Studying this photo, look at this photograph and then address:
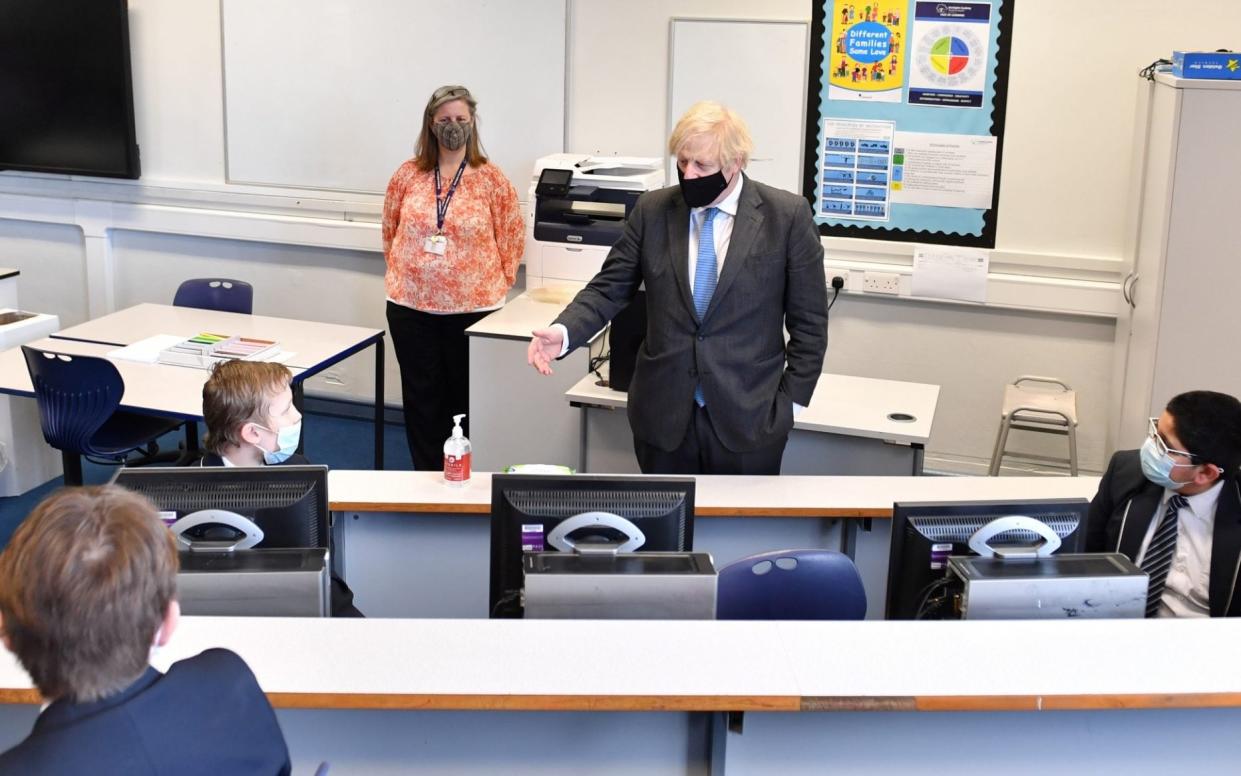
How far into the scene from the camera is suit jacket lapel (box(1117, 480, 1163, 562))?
2764mm

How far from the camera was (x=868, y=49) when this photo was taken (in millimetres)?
5293

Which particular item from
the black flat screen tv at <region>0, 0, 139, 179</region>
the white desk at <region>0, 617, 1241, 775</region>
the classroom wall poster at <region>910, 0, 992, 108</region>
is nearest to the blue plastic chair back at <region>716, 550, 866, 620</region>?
the white desk at <region>0, 617, 1241, 775</region>

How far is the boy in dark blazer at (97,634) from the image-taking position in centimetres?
145

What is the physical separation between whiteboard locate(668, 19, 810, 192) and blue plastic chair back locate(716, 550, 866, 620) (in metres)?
3.11

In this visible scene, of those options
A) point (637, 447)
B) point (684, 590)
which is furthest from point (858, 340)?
point (684, 590)

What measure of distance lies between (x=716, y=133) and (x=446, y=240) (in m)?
2.02

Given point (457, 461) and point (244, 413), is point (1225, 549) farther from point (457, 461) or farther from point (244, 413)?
point (244, 413)

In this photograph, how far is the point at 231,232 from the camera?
6.45 metres

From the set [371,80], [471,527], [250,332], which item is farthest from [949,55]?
[471,527]

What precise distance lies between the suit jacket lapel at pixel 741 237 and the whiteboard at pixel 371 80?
8.72ft

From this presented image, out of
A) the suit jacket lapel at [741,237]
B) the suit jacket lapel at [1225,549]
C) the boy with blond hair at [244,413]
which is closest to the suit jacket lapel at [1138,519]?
the suit jacket lapel at [1225,549]

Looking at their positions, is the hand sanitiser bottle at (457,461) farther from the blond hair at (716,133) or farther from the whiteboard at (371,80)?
the whiteboard at (371,80)

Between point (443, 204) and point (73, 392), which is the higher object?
point (443, 204)

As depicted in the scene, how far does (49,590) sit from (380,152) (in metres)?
4.88
